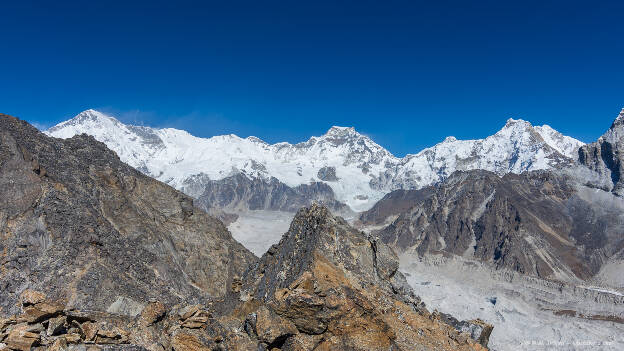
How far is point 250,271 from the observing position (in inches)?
973

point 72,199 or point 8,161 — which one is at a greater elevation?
point 8,161

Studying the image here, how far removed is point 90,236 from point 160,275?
311 inches

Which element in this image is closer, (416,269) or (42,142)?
(42,142)

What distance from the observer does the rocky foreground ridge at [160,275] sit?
1364 centimetres

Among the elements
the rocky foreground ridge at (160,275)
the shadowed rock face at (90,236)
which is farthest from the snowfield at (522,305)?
the rocky foreground ridge at (160,275)

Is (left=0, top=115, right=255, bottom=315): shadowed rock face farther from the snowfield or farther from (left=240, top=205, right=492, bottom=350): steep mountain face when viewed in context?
the snowfield

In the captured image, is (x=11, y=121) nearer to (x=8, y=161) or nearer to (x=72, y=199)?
(x=8, y=161)

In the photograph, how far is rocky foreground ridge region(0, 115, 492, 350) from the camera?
13.6 metres

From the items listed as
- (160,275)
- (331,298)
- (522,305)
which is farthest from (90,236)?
(522,305)

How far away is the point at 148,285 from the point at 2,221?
13.5 meters

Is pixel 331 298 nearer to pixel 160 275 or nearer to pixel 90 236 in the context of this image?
pixel 90 236

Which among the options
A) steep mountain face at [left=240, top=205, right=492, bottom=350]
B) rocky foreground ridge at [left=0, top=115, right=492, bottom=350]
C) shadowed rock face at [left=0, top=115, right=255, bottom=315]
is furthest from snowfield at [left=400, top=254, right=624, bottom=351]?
steep mountain face at [left=240, top=205, right=492, bottom=350]

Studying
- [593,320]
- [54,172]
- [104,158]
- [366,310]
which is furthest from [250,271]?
[593,320]

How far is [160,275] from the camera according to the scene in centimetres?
4431
